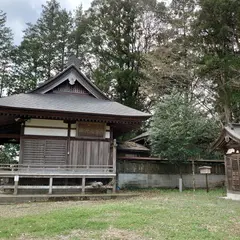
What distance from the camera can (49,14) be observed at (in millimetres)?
34062

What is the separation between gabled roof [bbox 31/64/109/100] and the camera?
16.1m

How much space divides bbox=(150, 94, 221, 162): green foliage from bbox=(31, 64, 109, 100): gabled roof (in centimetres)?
408

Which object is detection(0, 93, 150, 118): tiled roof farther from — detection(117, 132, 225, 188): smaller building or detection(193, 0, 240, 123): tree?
detection(193, 0, 240, 123): tree

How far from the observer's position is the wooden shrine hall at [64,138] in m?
13.0

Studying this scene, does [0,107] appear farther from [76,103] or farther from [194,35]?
[194,35]

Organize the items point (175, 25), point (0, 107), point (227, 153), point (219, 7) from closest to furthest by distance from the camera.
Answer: point (0, 107)
point (227, 153)
point (219, 7)
point (175, 25)

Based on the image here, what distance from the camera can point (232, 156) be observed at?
42.9 ft

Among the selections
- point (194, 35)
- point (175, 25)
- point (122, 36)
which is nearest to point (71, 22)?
point (122, 36)

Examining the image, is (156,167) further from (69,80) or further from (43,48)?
(43,48)

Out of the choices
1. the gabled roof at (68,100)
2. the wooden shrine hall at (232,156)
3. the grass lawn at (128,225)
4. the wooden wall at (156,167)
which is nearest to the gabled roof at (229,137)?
the wooden shrine hall at (232,156)

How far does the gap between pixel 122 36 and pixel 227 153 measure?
21547mm

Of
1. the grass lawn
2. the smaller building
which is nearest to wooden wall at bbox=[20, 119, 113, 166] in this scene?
the smaller building

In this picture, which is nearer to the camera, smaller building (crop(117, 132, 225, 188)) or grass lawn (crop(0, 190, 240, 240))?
grass lawn (crop(0, 190, 240, 240))

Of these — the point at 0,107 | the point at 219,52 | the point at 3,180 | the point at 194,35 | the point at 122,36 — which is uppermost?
the point at 122,36
